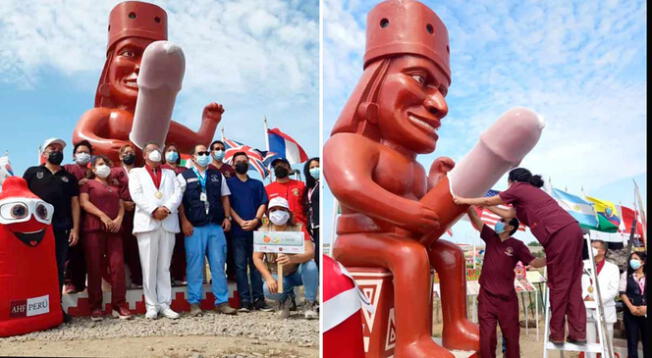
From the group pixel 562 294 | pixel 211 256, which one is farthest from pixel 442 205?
pixel 211 256

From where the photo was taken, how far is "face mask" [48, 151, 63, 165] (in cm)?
298

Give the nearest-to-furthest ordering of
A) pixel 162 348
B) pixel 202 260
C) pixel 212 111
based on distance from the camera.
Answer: pixel 162 348 < pixel 202 260 < pixel 212 111

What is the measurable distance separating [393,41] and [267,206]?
141 cm

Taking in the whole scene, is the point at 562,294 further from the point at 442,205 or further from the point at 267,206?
the point at 267,206

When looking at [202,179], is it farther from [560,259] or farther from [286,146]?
[560,259]

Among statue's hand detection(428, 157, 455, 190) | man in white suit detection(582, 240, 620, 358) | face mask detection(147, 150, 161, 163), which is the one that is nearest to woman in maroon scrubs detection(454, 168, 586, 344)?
statue's hand detection(428, 157, 455, 190)

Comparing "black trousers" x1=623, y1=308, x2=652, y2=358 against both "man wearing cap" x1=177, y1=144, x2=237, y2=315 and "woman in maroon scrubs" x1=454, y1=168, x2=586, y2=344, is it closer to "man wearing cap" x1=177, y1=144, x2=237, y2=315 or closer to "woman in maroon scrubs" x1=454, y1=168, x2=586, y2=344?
"woman in maroon scrubs" x1=454, y1=168, x2=586, y2=344

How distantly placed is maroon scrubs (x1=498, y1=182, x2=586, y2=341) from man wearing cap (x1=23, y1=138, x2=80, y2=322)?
8.24 feet

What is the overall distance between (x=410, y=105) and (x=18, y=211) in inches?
87.0

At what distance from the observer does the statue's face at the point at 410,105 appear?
9.77 feet

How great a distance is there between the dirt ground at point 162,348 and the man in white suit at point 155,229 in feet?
1.42

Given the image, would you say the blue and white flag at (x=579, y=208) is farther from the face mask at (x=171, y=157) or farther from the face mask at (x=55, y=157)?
the face mask at (x=55, y=157)

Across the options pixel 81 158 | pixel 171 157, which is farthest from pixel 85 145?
pixel 171 157

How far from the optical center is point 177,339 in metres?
2.66
